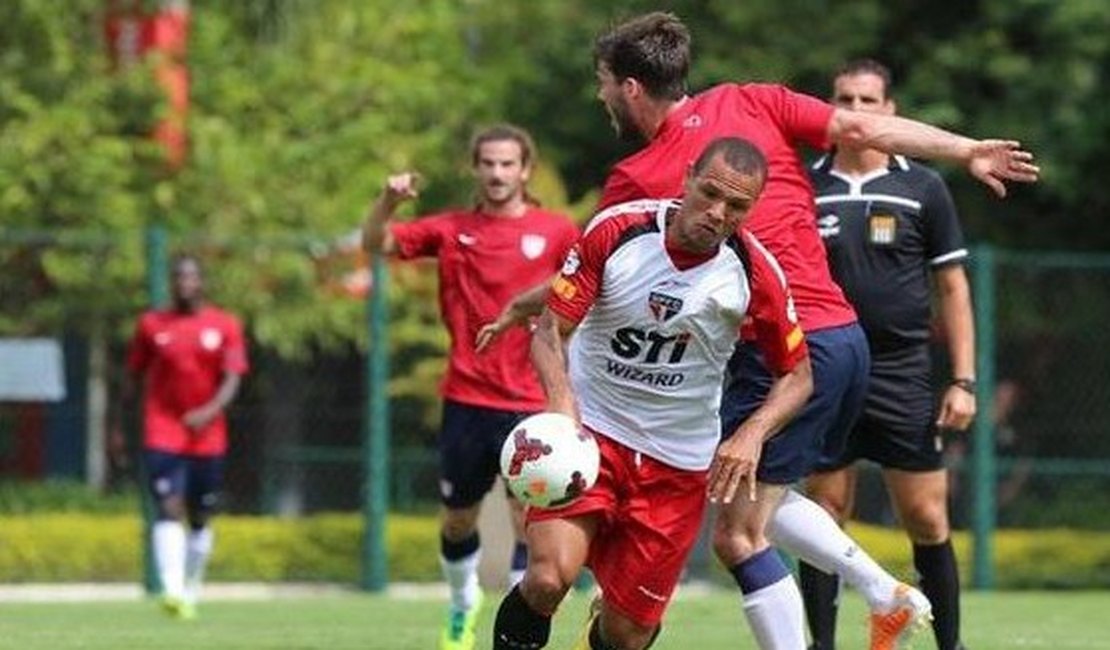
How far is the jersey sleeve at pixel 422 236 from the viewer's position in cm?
1266

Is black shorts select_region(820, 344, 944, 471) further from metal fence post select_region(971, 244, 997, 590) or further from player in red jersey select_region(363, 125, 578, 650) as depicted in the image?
metal fence post select_region(971, 244, 997, 590)

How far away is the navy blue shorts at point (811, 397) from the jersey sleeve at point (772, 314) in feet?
1.99

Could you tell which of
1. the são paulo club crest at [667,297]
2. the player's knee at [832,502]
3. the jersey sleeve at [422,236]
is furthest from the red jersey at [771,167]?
the jersey sleeve at [422,236]

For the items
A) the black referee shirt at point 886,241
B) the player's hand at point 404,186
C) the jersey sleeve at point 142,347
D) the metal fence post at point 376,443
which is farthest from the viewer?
the metal fence post at point 376,443

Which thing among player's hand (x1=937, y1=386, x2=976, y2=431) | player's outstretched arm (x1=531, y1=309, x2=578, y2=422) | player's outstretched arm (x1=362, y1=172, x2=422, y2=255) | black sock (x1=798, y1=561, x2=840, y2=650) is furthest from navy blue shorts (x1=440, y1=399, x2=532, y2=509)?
player's outstretched arm (x1=531, y1=309, x2=578, y2=422)

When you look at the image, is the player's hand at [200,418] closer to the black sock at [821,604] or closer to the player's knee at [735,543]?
the black sock at [821,604]

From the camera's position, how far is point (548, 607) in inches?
354

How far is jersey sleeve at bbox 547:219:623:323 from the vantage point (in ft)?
28.9

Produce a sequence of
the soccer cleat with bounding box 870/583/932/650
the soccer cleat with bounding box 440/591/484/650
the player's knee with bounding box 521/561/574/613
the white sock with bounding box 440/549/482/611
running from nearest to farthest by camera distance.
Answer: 1. the player's knee with bounding box 521/561/574/613
2. the soccer cleat with bounding box 870/583/932/650
3. the soccer cleat with bounding box 440/591/484/650
4. the white sock with bounding box 440/549/482/611

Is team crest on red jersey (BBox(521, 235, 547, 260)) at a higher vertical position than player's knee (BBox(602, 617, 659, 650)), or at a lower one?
higher

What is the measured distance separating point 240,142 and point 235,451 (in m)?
5.36

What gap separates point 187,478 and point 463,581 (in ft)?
18.7

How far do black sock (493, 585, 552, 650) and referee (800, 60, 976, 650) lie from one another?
7.68 feet

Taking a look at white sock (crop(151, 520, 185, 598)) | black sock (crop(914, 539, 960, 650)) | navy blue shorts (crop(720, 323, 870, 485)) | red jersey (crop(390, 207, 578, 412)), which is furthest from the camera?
white sock (crop(151, 520, 185, 598))
